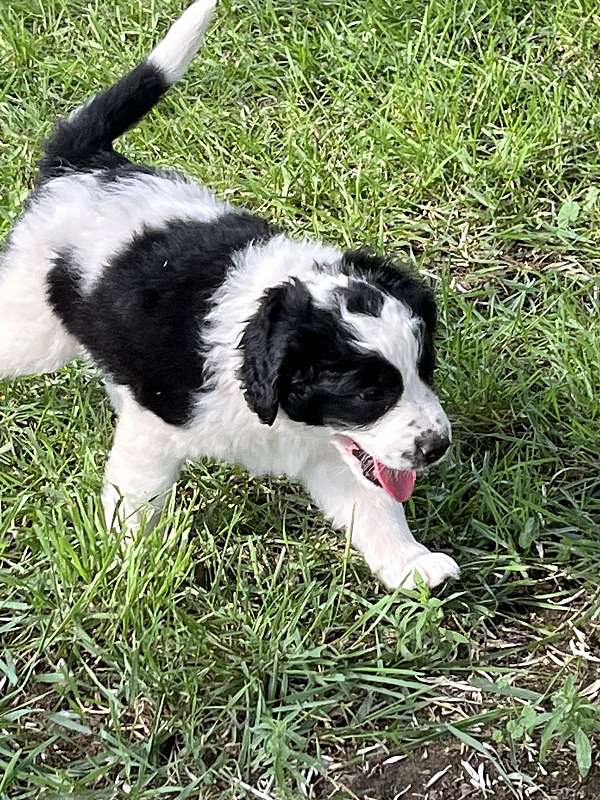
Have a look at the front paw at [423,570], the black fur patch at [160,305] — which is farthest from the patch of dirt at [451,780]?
the black fur patch at [160,305]

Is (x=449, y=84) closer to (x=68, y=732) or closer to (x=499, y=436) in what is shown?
(x=499, y=436)

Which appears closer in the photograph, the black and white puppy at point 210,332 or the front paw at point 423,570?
the black and white puppy at point 210,332

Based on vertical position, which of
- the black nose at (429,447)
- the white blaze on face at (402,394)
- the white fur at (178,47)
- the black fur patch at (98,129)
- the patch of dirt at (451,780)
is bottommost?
the patch of dirt at (451,780)

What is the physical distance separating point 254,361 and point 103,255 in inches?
27.3

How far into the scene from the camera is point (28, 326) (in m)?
3.36

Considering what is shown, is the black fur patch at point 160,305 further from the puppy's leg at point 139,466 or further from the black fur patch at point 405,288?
the black fur patch at point 405,288

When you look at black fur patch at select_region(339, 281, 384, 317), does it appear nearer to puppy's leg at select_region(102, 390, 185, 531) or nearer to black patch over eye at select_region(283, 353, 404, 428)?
black patch over eye at select_region(283, 353, 404, 428)

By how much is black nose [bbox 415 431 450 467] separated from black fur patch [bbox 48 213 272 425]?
1.93 ft

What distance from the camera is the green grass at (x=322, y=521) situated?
2740mm

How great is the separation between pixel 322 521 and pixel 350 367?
2.81 ft

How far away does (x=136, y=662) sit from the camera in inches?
110

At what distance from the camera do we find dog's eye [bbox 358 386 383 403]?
2.62m

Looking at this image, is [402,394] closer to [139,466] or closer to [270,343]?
[270,343]

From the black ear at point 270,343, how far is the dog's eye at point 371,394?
0.66 feet
